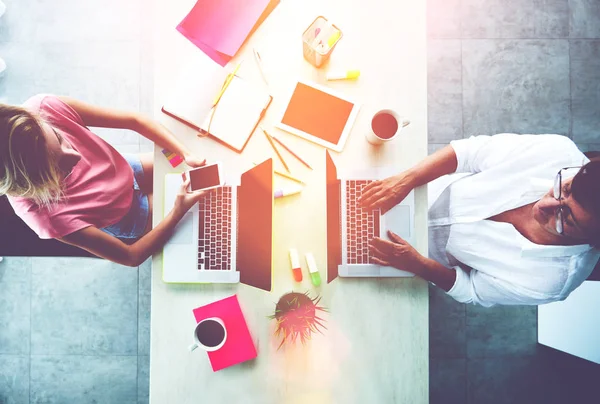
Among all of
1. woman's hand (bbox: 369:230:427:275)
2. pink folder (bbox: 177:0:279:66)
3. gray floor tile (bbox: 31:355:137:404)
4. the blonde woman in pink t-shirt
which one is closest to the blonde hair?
the blonde woman in pink t-shirt

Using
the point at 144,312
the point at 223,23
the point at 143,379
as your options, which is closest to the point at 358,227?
the point at 223,23

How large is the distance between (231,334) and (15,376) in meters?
1.65

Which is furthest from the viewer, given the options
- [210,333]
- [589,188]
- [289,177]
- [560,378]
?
[560,378]

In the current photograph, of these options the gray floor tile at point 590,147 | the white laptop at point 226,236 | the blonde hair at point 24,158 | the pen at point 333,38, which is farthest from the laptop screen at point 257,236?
the gray floor tile at point 590,147

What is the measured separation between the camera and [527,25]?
6.80 feet

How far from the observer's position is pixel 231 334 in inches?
49.9

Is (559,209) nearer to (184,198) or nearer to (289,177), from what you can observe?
(289,177)

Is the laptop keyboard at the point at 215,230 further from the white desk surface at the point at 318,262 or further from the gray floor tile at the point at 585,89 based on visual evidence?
the gray floor tile at the point at 585,89

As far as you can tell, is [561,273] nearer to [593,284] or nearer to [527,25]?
[593,284]

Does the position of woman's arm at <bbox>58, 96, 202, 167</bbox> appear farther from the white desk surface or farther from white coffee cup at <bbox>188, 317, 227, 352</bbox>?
white coffee cup at <bbox>188, 317, 227, 352</bbox>

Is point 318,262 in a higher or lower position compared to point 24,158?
lower

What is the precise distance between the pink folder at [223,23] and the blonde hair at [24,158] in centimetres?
58

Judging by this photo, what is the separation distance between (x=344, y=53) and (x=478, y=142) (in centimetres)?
57

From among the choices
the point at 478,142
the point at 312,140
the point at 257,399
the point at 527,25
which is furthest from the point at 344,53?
the point at 527,25
